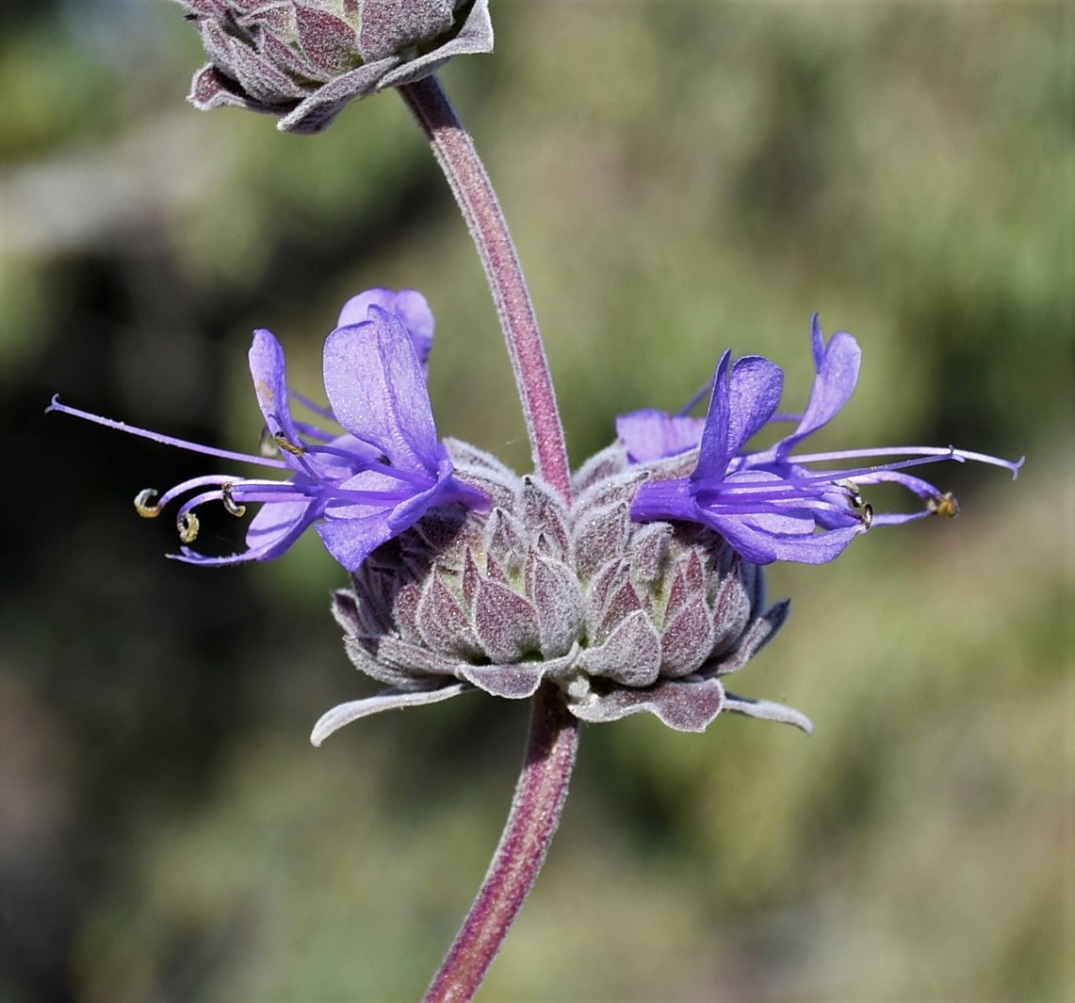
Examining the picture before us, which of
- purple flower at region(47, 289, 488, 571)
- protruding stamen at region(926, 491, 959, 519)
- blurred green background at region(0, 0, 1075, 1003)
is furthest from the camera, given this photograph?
blurred green background at region(0, 0, 1075, 1003)

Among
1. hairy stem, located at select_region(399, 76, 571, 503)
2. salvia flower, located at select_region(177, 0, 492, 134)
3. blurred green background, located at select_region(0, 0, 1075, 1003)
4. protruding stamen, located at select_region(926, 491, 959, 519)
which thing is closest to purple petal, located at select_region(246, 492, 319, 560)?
hairy stem, located at select_region(399, 76, 571, 503)

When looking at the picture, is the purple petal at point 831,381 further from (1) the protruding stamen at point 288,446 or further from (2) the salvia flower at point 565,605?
(1) the protruding stamen at point 288,446

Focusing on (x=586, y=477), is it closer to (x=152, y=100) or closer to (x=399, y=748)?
(x=152, y=100)

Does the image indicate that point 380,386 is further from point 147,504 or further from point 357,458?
point 147,504

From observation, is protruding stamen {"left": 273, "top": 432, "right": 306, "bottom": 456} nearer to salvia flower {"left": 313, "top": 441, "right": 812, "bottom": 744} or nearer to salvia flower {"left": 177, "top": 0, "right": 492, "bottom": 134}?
salvia flower {"left": 313, "top": 441, "right": 812, "bottom": 744}

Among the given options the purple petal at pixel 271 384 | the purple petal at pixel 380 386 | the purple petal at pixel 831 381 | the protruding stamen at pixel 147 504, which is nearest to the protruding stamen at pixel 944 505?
the purple petal at pixel 831 381

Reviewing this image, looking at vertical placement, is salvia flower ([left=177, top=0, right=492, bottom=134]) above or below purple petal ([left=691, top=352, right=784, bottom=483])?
above

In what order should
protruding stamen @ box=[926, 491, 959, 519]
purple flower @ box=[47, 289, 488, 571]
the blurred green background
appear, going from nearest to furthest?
purple flower @ box=[47, 289, 488, 571] < protruding stamen @ box=[926, 491, 959, 519] < the blurred green background
